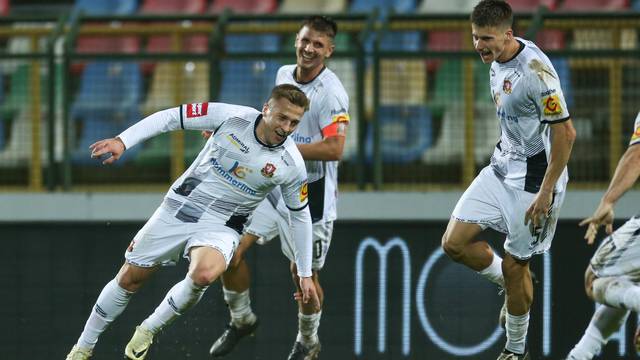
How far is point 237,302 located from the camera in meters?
9.86

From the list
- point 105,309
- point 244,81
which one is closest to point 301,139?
point 244,81

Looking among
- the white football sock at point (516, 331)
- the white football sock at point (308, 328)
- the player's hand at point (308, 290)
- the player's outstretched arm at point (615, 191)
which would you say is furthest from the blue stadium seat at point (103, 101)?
the player's outstretched arm at point (615, 191)

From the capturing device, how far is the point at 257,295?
1045 centimetres

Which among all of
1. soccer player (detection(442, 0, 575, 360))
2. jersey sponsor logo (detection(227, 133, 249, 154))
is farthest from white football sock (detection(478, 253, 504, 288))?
jersey sponsor logo (detection(227, 133, 249, 154))

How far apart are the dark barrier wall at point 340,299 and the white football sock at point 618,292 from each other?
2.34 m

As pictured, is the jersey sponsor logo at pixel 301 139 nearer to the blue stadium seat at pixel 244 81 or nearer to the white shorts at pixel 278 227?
the white shorts at pixel 278 227

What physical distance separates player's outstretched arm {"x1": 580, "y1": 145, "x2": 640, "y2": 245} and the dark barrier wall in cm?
272

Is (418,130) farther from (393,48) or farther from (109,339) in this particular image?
(109,339)

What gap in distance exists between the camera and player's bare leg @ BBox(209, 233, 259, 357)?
9680 mm

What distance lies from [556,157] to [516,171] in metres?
0.49

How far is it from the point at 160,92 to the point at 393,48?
187cm

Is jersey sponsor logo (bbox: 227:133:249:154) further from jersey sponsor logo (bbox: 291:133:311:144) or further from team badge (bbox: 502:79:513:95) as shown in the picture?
team badge (bbox: 502:79:513:95)

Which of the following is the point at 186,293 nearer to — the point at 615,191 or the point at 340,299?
the point at 340,299

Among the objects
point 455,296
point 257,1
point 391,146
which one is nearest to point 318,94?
point 391,146
